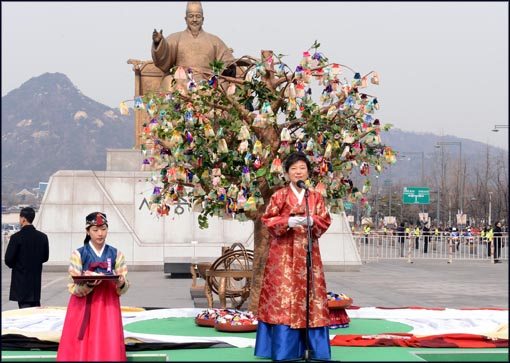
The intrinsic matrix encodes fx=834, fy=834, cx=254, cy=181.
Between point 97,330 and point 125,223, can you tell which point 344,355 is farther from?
point 125,223

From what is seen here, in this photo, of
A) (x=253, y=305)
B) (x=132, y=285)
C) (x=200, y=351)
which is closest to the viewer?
(x=200, y=351)

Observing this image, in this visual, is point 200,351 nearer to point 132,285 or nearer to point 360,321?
point 360,321

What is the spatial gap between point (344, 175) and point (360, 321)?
6.52 ft

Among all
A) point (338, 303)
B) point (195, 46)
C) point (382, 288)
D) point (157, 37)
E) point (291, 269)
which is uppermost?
point (195, 46)

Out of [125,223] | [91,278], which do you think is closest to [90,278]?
[91,278]

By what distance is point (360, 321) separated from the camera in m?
10.6

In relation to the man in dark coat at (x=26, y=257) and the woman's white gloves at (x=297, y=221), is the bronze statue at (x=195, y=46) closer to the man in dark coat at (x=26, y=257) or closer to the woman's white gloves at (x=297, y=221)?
the man in dark coat at (x=26, y=257)

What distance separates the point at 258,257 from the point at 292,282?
2750mm

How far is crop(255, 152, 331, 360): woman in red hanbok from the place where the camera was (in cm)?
735

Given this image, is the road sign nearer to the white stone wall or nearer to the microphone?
the white stone wall

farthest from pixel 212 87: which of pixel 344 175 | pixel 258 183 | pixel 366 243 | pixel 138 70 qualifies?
pixel 366 243

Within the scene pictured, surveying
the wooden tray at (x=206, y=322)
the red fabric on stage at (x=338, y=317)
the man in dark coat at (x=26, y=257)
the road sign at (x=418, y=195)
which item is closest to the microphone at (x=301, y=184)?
the red fabric on stage at (x=338, y=317)

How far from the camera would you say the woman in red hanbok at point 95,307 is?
22.3ft

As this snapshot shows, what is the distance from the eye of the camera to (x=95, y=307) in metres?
6.88
